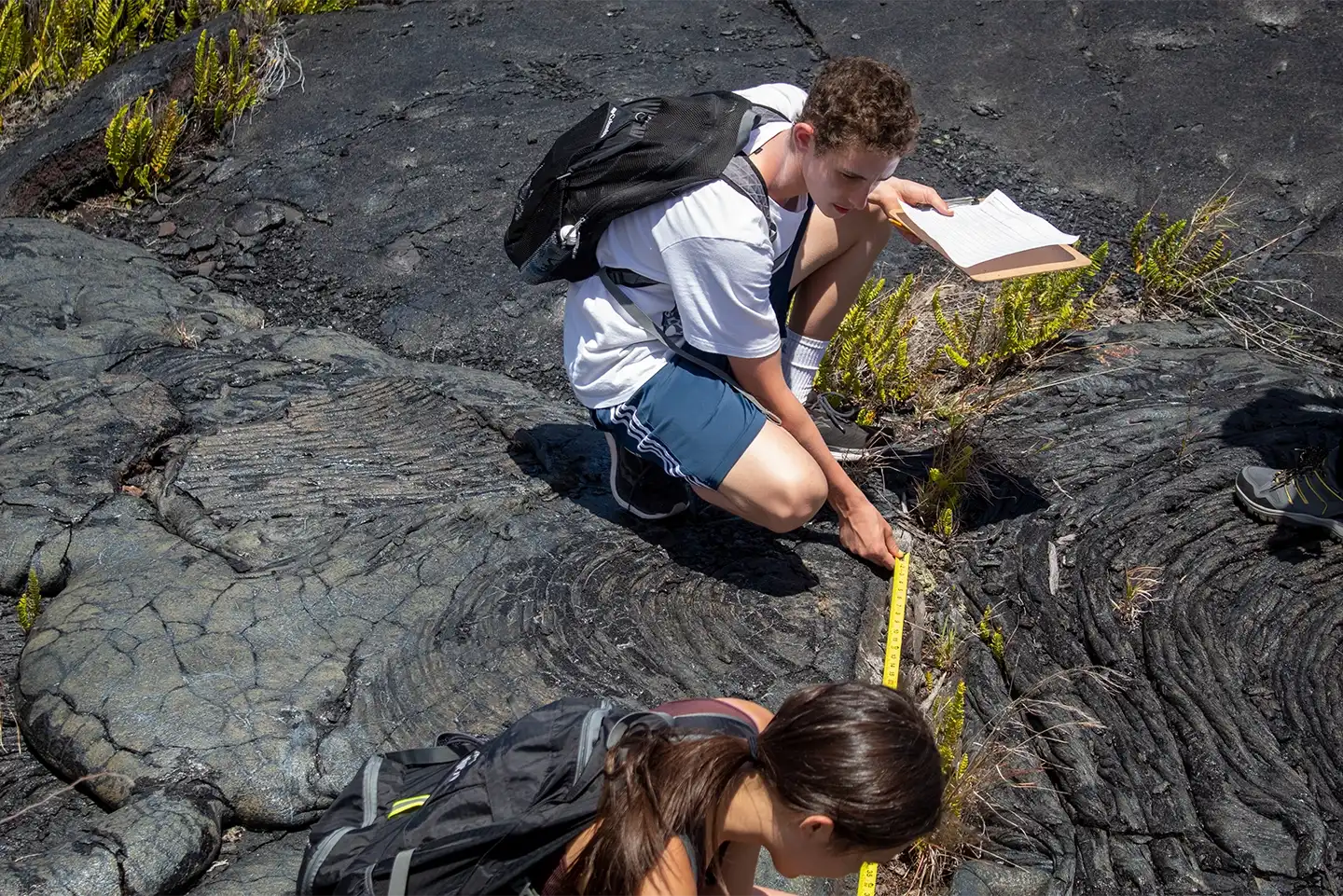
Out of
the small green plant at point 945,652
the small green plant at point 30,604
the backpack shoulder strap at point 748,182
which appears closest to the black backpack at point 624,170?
the backpack shoulder strap at point 748,182

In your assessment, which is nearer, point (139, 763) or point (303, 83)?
point (139, 763)

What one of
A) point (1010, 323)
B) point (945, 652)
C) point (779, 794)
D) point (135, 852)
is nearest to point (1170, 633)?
point (945, 652)

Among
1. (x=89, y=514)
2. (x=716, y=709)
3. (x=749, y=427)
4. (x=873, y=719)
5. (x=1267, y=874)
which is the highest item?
(x=873, y=719)

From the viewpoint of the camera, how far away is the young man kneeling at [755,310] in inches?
106

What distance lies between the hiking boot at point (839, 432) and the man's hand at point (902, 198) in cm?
64

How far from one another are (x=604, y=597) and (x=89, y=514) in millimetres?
1430

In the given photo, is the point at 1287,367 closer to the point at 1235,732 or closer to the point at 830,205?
the point at 1235,732

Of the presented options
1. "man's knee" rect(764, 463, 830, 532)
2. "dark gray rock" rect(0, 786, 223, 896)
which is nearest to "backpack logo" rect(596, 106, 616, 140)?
"man's knee" rect(764, 463, 830, 532)

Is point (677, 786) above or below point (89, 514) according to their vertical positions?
above

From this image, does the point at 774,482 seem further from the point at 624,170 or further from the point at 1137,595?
the point at 1137,595

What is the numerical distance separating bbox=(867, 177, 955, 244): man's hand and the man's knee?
0.79 metres

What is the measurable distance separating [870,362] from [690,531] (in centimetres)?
97

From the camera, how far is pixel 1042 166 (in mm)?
5195

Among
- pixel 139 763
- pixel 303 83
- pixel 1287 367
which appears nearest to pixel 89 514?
pixel 139 763
